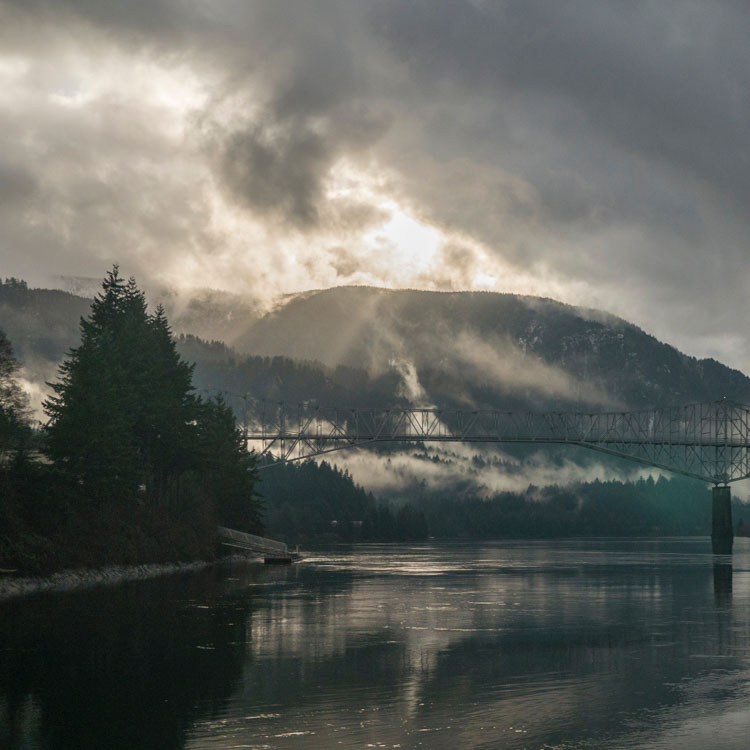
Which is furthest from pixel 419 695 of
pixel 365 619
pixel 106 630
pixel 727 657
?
pixel 365 619

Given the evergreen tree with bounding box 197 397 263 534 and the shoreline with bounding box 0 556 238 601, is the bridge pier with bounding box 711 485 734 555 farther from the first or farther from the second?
the shoreline with bounding box 0 556 238 601

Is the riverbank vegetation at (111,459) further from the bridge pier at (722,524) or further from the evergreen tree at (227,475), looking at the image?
the bridge pier at (722,524)

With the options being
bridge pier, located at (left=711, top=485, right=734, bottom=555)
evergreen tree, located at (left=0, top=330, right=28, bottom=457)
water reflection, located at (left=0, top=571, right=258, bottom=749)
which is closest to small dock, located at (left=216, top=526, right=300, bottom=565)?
evergreen tree, located at (left=0, top=330, right=28, bottom=457)

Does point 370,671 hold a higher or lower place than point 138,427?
lower

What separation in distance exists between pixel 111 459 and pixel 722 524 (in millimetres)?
115442

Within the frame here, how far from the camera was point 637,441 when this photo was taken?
183 metres

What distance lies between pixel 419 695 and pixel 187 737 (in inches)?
289

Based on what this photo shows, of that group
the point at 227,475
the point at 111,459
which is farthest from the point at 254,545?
the point at 111,459

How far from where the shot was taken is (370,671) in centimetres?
3275

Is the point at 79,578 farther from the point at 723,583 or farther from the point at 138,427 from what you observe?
the point at 723,583

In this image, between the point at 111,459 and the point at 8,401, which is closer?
the point at 8,401

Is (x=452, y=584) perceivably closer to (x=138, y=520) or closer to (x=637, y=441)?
(x=138, y=520)

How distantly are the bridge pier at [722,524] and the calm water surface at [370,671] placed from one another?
101108 millimetres

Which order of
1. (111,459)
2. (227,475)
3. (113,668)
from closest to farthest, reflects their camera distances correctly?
(113,668), (111,459), (227,475)
